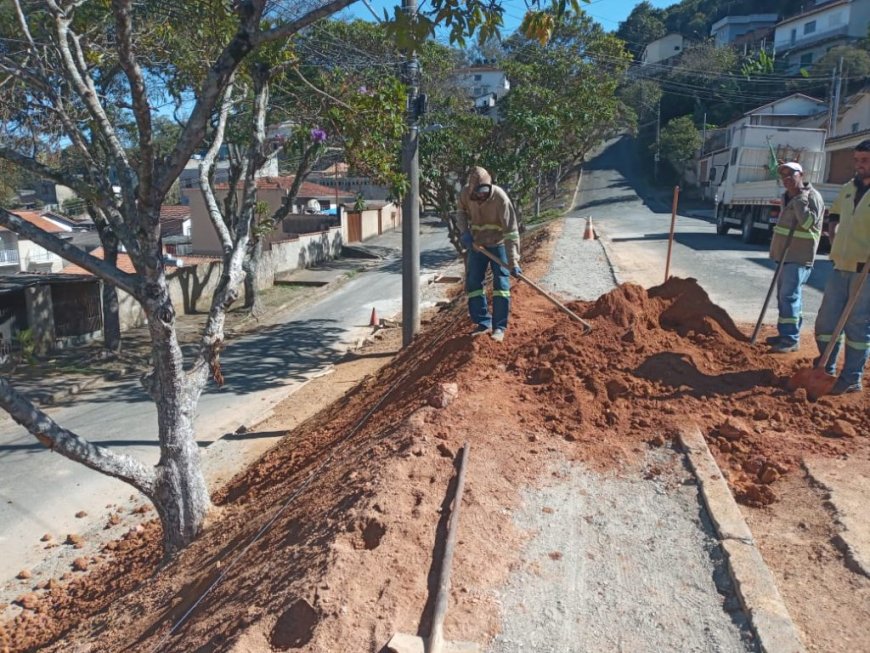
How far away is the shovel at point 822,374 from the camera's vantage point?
521 cm

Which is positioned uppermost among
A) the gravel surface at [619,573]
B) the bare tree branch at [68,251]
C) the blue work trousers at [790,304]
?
the bare tree branch at [68,251]

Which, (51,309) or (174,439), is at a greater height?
(174,439)

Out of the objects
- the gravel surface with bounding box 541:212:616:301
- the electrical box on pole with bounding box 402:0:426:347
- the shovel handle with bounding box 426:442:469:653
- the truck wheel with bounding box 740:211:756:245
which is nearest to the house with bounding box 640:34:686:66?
the truck wheel with bounding box 740:211:756:245

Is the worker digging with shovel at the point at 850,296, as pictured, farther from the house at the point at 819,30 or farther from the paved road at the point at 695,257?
the house at the point at 819,30

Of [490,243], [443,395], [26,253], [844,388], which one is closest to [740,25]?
[26,253]

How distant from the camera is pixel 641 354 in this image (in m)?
6.08

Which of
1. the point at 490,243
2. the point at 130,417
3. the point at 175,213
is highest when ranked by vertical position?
the point at 490,243

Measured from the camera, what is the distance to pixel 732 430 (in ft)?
16.2

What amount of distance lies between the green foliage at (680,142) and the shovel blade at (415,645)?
47522mm

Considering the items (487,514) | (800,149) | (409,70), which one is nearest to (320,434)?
(487,514)

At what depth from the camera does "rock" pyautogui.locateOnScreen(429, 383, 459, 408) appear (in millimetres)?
5359

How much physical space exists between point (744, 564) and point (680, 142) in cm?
4702

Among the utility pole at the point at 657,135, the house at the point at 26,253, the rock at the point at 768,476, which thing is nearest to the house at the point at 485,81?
the utility pole at the point at 657,135

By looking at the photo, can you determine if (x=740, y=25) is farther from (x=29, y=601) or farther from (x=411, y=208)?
(x=29, y=601)
